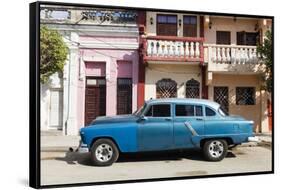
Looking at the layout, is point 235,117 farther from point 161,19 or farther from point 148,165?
point 161,19

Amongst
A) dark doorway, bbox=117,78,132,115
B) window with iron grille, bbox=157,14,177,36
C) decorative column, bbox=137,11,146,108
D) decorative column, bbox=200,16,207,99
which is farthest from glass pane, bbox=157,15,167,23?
dark doorway, bbox=117,78,132,115

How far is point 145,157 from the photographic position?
5379mm

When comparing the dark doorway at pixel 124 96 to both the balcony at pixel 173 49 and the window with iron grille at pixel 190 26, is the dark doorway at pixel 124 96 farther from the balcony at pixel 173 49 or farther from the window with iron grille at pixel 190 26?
the window with iron grille at pixel 190 26

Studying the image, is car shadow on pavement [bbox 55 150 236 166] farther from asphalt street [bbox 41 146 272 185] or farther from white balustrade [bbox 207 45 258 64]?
white balustrade [bbox 207 45 258 64]

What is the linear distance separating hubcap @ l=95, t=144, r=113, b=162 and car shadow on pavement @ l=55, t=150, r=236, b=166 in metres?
0.10

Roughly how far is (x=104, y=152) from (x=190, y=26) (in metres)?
1.61

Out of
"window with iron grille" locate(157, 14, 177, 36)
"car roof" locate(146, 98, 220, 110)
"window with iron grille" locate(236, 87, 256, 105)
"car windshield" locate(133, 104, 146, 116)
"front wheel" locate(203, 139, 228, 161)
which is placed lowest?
"front wheel" locate(203, 139, 228, 161)

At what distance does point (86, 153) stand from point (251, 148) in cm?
185

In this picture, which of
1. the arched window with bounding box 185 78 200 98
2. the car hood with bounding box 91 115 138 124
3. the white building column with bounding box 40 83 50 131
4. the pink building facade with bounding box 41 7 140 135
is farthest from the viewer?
the arched window with bounding box 185 78 200 98

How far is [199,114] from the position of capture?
5.55m

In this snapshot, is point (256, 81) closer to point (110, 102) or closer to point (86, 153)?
point (110, 102)

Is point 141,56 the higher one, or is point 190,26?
point 190,26

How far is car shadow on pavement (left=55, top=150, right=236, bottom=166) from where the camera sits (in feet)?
16.9

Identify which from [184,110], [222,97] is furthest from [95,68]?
[222,97]
